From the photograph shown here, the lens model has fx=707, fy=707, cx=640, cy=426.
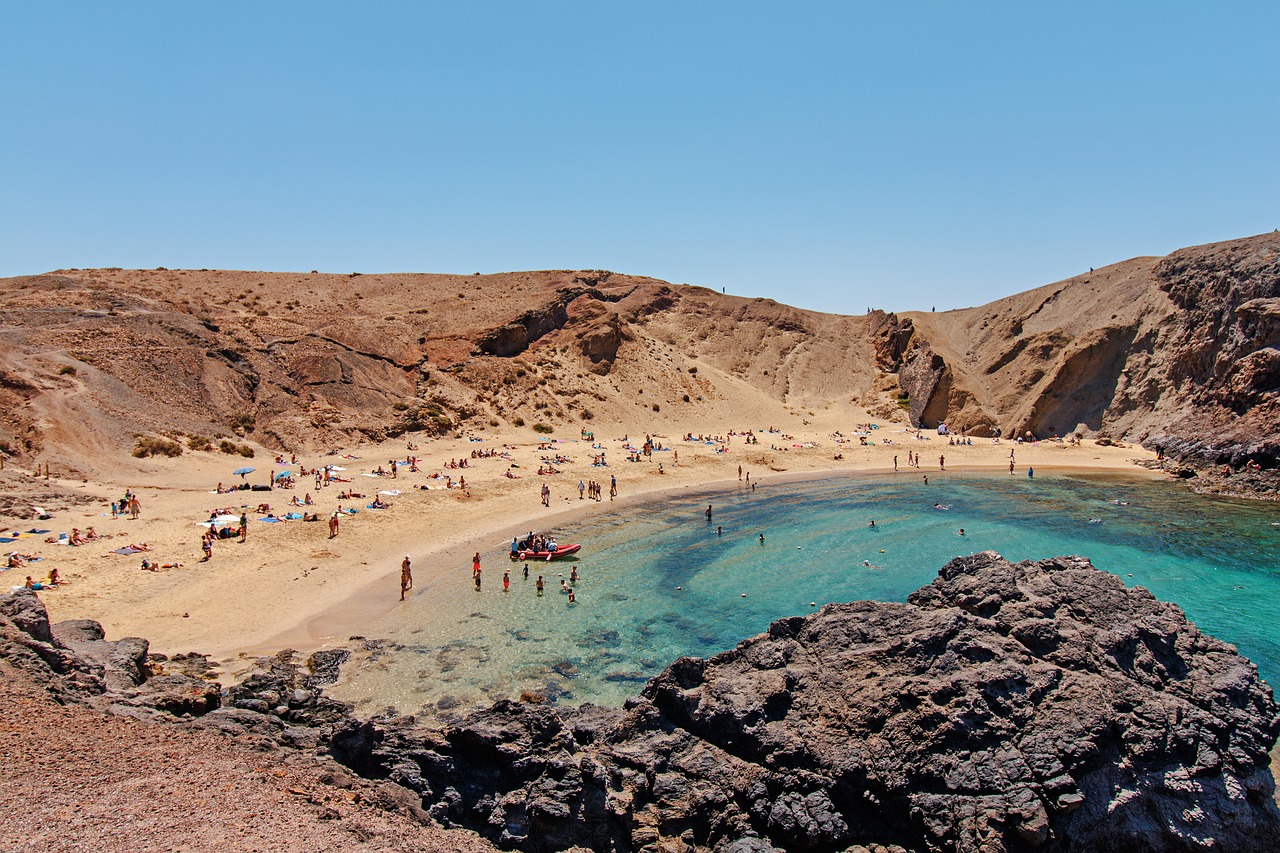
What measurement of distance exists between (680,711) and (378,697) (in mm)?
7958

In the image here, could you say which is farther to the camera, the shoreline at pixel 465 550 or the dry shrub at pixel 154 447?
the dry shrub at pixel 154 447

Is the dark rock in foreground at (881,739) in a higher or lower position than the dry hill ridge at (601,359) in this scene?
lower

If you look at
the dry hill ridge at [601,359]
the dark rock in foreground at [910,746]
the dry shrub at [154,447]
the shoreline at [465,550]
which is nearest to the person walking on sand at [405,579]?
the shoreline at [465,550]

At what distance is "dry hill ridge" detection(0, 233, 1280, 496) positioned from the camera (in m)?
39.7

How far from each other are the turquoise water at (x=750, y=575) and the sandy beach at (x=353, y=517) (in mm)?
2413

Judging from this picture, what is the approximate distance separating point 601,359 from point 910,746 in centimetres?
5435

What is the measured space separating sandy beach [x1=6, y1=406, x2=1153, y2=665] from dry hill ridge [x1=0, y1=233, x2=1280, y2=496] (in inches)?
138

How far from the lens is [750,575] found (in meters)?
25.5

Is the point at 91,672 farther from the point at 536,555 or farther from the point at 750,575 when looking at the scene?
the point at 750,575

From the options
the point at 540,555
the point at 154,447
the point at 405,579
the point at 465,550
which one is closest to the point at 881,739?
the point at 405,579

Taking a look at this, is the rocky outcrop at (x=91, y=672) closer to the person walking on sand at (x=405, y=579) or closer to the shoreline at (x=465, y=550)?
the shoreline at (x=465, y=550)

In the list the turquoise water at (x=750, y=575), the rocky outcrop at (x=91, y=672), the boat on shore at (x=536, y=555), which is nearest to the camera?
the rocky outcrop at (x=91, y=672)

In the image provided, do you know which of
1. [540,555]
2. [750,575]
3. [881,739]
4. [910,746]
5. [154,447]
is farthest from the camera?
[154,447]

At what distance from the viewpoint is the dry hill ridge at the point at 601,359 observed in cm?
3969
